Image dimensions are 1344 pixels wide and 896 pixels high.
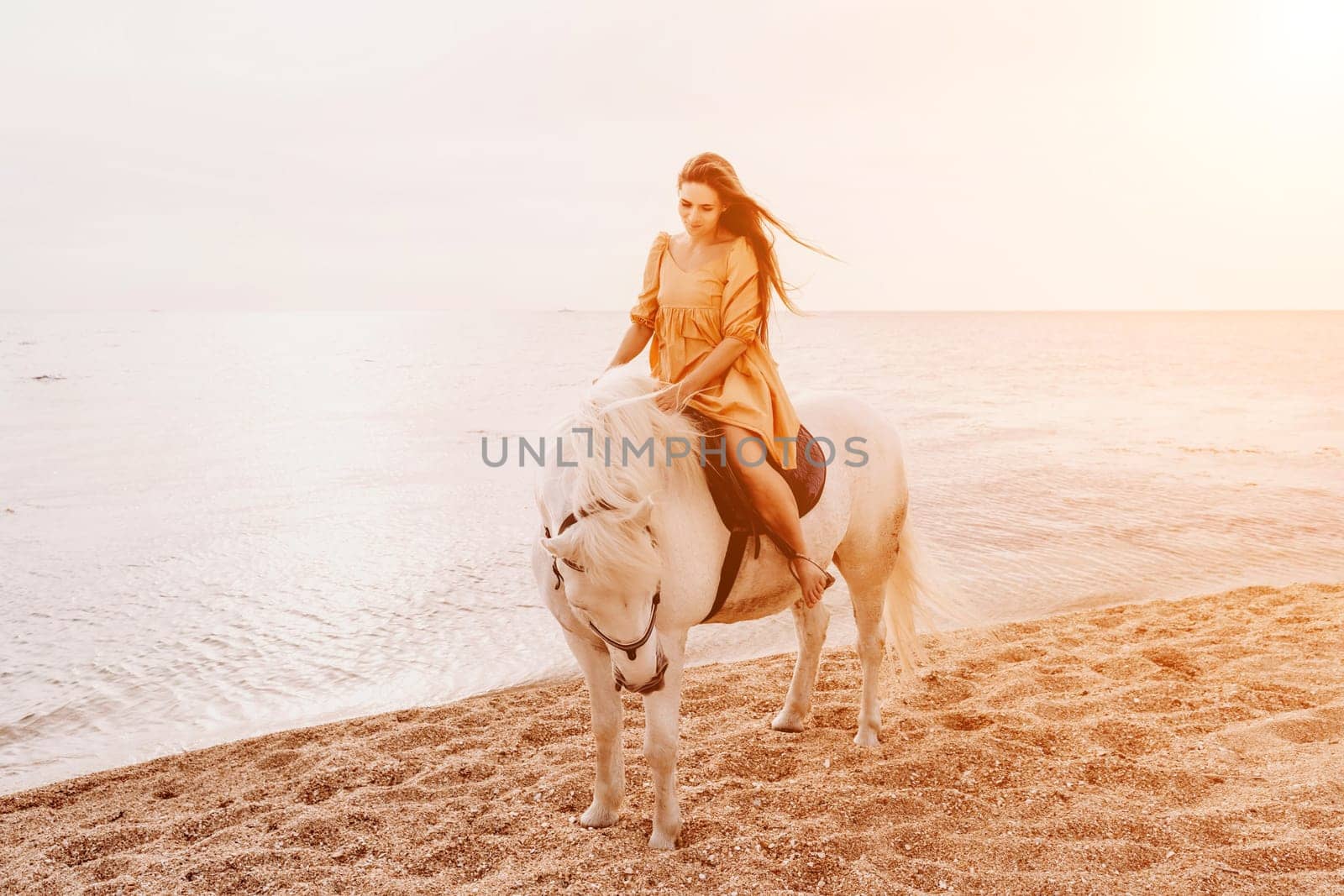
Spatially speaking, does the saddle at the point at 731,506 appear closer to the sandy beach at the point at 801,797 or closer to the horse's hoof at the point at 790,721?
the sandy beach at the point at 801,797

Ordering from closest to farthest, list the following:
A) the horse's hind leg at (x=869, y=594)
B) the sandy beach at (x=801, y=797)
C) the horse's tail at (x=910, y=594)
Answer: the sandy beach at (x=801, y=797) < the horse's hind leg at (x=869, y=594) < the horse's tail at (x=910, y=594)

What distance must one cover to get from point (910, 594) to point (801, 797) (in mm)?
1297

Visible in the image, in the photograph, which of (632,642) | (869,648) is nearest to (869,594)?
(869,648)

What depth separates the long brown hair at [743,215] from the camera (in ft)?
9.95

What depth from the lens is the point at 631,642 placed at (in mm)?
2574

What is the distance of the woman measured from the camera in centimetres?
297

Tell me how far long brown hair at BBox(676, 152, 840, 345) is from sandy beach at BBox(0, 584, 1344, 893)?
74.7 inches

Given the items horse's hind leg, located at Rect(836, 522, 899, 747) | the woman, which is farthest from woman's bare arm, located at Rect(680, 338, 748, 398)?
horse's hind leg, located at Rect(836, 522, 899, 747)

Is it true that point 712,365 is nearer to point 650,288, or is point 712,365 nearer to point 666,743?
point 650,288

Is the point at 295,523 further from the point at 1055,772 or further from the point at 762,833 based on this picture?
the point at 1055,772

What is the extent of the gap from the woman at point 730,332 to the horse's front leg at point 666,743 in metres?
0.63

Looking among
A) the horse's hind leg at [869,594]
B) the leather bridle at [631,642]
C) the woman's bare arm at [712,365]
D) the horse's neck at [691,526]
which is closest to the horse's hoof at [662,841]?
the leather bridle at [631,642]

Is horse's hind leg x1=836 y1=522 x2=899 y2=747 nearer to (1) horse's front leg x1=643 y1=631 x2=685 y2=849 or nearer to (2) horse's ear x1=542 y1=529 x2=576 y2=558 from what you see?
(1) horse's front leg x1=643 y1=631 x2=685 y2=849

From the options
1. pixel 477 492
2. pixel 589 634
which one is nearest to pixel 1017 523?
pixel 477 492
